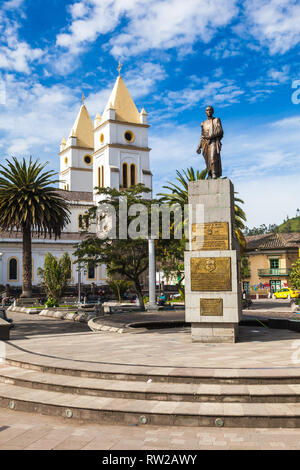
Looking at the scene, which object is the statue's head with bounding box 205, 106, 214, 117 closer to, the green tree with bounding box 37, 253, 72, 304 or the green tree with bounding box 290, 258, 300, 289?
the green tree with bounding box 290, 258, 300, 289

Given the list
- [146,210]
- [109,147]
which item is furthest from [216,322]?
[109,147]

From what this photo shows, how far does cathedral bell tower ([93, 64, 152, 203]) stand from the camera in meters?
62.2

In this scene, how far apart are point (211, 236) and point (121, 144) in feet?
174

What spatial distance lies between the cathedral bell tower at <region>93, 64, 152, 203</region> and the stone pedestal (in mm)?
50694

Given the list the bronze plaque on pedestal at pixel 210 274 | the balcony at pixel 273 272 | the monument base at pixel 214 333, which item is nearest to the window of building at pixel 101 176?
the balcony at pixel 273 272

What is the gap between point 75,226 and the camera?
218 feet

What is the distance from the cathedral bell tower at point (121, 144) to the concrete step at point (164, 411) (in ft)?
181

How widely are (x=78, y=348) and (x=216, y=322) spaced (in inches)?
147

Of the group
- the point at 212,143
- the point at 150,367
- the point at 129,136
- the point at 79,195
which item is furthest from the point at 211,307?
the point at 79,195

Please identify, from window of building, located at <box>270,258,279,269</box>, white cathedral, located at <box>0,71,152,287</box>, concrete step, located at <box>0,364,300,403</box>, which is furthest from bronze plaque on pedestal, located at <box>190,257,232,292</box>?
white cathedral, located at <box>0,71,152,287</box>

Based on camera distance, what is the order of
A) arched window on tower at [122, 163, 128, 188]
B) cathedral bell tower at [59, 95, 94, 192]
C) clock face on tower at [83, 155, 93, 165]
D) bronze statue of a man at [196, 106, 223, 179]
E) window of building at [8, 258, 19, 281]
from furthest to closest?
clock face on tower at [83, 155, 93, 165]
cathedral bell tower at [59, 95, 94, 192]
arched window on tower at [122, 163, 128, 188]
window of building at [8, 258, 19, 281]
bronze statue of a man at [196, 106, 223, 179]

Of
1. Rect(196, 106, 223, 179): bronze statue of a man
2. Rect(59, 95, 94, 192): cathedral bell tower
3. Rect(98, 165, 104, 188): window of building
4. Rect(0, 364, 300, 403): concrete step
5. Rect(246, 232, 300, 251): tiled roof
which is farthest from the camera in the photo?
Rect(59, 95, 94, 192): cathedral bell tower
